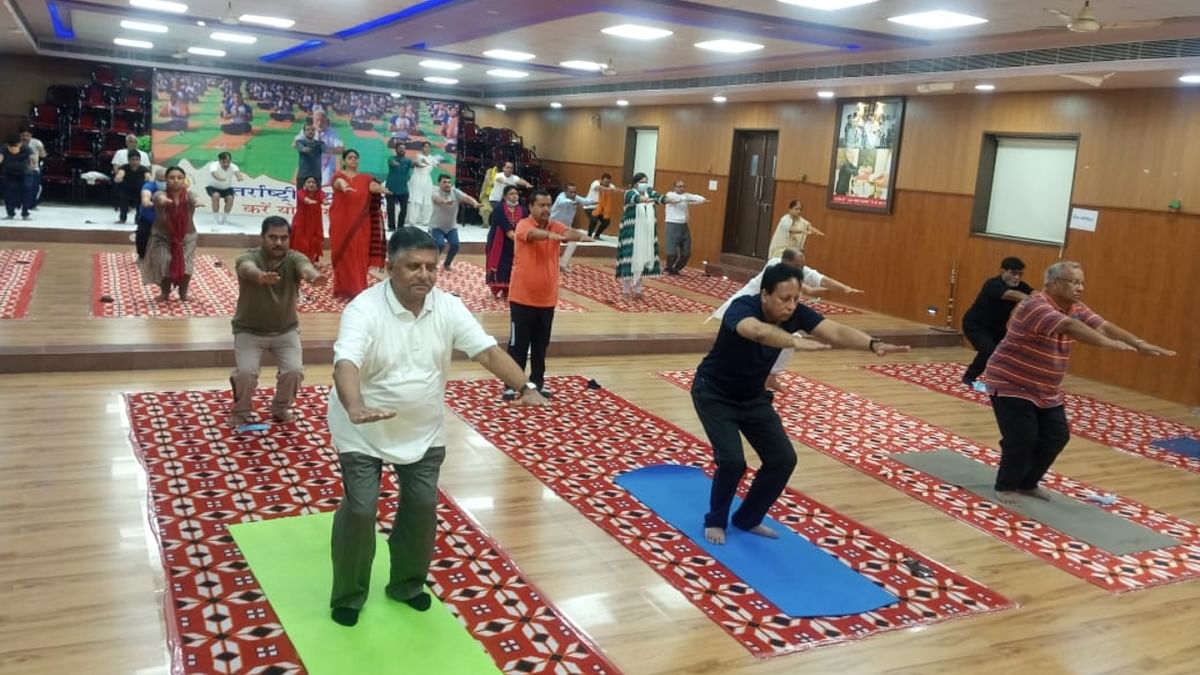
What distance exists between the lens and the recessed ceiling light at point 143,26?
11.7 metres

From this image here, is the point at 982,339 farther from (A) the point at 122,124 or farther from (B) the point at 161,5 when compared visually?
(A) the point at 122,124

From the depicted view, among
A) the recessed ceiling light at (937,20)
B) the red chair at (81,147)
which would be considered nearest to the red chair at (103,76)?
the red chair at (81,147)

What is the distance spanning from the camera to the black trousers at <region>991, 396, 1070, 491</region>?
468 centimetres

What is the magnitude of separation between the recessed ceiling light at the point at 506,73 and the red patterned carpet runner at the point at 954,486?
8.10 metres

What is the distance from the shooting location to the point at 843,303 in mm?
11555

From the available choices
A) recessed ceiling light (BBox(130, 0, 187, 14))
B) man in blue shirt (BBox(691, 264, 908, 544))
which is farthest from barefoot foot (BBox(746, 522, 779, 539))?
recessed ceiling light (BBox(130, 0, 187, 14))

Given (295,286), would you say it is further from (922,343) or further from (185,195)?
(922,343)

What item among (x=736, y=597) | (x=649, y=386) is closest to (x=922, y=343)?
(x=649, y=386)

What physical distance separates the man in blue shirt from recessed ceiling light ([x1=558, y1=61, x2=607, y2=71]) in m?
8.81

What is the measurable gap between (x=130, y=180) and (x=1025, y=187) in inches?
420

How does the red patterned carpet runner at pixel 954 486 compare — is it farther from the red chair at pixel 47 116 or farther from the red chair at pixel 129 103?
the red chair at pixel 47 116

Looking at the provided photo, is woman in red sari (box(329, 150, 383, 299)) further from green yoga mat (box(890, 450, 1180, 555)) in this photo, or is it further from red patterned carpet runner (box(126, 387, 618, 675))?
green yoga mat (box(890, 450, 1180, 555))

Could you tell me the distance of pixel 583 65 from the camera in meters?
12.6

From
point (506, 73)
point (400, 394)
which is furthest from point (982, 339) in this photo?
point (506, 73)
